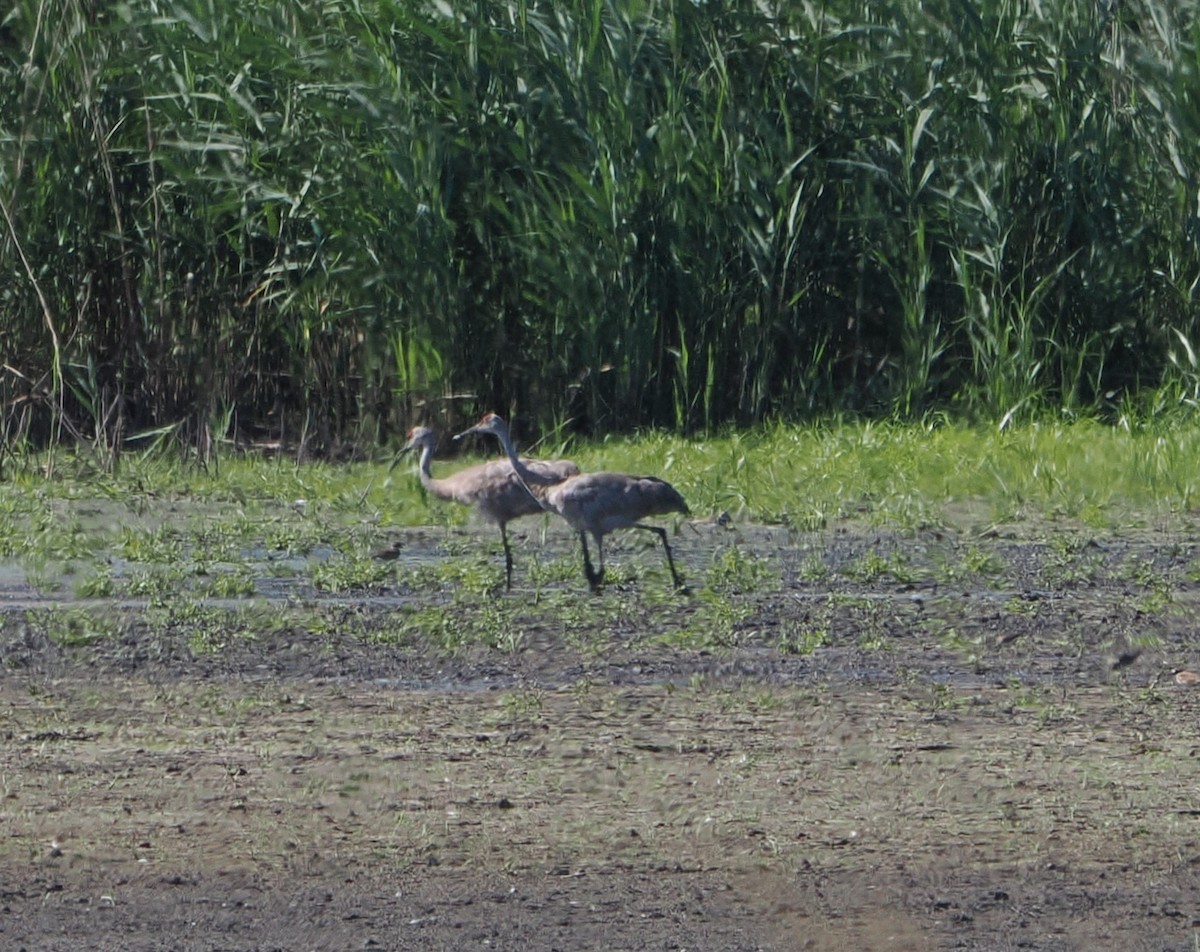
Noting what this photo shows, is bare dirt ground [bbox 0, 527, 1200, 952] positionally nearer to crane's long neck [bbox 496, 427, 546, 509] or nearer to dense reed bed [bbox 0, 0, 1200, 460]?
crane's long neck [bbox 496, 427, 546, 509]

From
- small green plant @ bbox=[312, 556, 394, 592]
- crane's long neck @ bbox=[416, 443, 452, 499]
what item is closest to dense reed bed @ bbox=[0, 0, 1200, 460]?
crane's long neck @ bbox=[416, 443, 452, 499]

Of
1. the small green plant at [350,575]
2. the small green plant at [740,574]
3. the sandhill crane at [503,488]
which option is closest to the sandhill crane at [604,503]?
the small green plant at [740,574]

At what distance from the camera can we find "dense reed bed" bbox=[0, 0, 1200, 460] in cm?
1136

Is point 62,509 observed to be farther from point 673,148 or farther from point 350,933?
point 350,933

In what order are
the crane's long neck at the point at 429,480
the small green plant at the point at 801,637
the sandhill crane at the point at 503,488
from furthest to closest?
the crane's long neck at the point at 429,480
the sandhill crane at the point at 503,488
the small green plant at the point at 801,637

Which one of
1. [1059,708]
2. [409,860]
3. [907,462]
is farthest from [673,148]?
[409,860]

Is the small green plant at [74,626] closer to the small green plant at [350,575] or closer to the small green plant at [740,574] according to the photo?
the small green plant at [350,575]

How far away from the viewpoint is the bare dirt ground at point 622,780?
390cm

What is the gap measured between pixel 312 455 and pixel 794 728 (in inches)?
251

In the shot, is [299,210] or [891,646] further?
[299,210]

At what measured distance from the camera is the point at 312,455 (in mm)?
11297

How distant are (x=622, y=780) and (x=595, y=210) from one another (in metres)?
6.82

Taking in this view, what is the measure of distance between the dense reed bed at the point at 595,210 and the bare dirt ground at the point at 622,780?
4.50m

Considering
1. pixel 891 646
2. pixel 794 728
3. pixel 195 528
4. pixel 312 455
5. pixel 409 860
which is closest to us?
pixel 409 860
